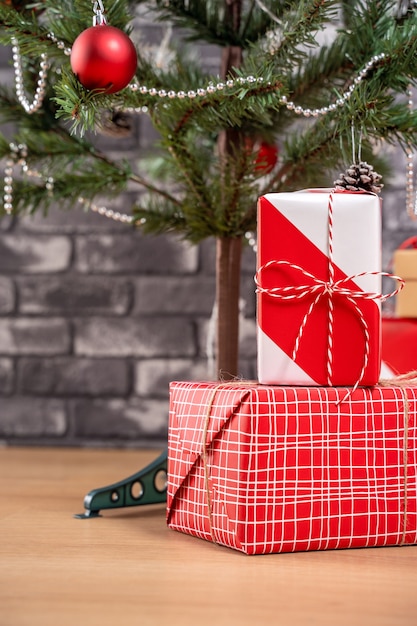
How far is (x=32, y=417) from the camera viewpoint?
5.66 ft

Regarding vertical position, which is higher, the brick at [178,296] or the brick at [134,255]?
the brick at [134,255]

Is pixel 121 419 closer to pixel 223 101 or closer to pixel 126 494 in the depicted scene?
pixel 126 494

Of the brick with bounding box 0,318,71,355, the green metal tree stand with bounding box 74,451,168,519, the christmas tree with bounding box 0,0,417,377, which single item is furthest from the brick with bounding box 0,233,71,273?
the green metal tree stand with bounding box 74,451,168,519

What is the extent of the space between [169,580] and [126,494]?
333 millimetres

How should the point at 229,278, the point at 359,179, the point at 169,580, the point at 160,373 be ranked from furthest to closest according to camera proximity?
the point at 160,373
the point at 229,278
the point at 359,179
the point at 169,580

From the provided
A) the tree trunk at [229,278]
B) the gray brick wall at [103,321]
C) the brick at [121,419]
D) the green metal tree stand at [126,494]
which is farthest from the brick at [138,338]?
the green metal tree stand at [126,494]

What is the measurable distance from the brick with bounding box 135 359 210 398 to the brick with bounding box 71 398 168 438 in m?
0.02

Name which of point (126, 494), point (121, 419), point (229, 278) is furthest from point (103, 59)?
point (121, 419)

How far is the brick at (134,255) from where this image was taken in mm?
1710

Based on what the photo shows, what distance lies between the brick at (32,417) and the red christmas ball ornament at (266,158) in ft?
2.66

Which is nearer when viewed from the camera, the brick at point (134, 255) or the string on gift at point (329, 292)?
the string on gift at point (329, 292)

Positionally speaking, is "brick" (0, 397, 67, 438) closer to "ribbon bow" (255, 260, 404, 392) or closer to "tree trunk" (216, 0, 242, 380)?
"tree trunk" (216, 0, 242, 380)

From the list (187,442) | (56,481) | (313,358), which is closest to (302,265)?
(313,358)

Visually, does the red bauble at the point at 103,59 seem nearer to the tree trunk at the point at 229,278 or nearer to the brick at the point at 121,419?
the tree trunk at the point at 229,278
